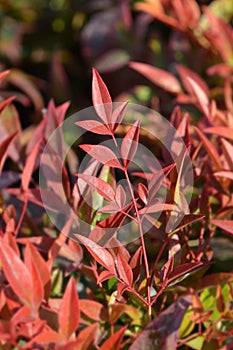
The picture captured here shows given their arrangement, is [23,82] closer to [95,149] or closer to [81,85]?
[81,85]

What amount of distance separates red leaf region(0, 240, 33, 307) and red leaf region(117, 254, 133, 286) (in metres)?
0.09

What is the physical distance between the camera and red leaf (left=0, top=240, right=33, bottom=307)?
2.04 ft

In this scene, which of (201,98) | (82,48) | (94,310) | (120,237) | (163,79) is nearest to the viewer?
(94,310)

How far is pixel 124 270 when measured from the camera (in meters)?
0.62

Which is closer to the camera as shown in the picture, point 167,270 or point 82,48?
point 167,270

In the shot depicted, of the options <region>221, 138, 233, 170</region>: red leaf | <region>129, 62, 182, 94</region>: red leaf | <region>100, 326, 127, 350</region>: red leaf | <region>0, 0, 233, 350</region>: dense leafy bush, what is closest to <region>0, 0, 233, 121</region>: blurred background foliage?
<region>129, 62, 182, 94</region>: red leaf

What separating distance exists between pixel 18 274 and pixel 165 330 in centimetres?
15

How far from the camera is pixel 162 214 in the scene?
76cm

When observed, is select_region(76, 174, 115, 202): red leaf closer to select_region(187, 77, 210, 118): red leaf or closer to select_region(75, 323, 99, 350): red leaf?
select_region(75, 323, 99, 350): red leaf

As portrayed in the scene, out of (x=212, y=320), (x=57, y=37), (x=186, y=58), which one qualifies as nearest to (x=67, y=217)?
(x=212, y=320)

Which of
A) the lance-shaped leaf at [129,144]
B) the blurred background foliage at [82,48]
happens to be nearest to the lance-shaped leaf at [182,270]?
the lance-shaped leaf at [129,144]

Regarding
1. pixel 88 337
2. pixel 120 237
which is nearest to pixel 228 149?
pixel 120 237

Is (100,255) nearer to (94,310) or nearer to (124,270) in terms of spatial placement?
(124,270)

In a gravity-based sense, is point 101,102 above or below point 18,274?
above
